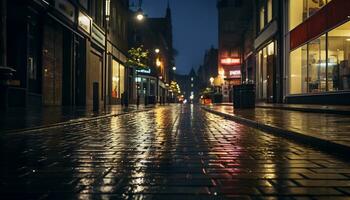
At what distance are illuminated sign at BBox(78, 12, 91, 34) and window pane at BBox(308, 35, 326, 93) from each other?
14327 mm

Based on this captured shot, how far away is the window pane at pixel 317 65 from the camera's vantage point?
25.7m

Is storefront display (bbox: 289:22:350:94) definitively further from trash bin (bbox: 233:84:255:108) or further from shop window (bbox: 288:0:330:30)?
trash bin (bbox: 233:84:255:108)

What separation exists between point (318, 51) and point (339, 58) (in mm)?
2968

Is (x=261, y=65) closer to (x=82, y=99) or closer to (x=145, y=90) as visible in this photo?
(x=82, y=99)

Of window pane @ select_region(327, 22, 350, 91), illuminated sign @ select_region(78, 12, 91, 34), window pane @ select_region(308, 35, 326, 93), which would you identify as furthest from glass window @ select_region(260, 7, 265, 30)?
window pane @ select_region(327, 22, 350, 91)

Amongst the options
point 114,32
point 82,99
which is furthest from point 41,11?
point 114,32

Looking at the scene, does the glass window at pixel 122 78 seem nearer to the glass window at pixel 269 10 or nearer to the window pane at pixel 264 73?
the window pane at pixel 264 73

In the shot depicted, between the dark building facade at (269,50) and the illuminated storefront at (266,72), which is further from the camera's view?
the illuminated storefront at (266,72)

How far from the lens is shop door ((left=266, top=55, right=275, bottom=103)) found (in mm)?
38534

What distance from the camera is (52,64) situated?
26.5 meters

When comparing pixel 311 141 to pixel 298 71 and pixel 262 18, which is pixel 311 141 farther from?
pixel 262 18

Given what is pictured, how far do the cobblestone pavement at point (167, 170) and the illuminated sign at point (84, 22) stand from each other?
21698mm

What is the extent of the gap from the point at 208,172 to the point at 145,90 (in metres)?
72.7

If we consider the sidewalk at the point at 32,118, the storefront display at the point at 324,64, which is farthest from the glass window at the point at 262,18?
the sidewalk at the point at 32,118
